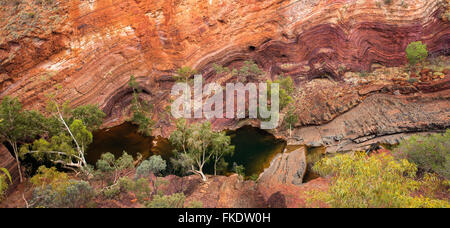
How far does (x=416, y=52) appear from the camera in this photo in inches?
1251

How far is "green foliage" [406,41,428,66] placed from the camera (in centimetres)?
3169

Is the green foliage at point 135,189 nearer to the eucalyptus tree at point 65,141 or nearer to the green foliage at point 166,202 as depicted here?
the green foliage at point 166,202

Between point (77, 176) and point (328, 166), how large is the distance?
66.4ft

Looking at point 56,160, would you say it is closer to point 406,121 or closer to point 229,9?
point 229,9

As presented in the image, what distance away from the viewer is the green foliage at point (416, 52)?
104 feet

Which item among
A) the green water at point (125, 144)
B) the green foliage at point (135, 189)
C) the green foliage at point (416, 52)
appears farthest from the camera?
the green foliage at point (416, 52)

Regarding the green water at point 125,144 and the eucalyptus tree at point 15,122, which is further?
the green water at point 125,144

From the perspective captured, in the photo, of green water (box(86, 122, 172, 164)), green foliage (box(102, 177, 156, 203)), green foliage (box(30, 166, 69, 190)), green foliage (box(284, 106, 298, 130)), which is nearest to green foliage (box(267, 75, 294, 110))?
green foliage (box(284, 106, 298, 130))

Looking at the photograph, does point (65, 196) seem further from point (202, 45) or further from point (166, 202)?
point (202, 45)

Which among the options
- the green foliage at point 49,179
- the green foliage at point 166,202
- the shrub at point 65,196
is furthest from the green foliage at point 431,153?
the green foliage at point 49,179

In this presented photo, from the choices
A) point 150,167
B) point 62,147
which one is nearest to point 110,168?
point 150,167

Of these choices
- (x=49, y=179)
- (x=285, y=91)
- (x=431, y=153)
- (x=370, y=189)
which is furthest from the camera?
(x=285, y=91)

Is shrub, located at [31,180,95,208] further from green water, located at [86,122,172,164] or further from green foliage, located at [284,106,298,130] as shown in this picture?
green foliage, located at [284,106,298,130]

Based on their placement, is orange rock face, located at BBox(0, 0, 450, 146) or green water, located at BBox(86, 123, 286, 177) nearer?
green water, located at BBox(86, 123, 286, 177)
